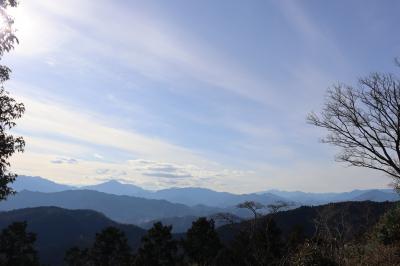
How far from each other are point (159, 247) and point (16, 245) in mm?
18274

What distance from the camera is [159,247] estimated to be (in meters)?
58.3

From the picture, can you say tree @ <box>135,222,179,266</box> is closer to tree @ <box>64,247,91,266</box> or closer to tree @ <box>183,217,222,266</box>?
tree @ <box>183,217,222,266</box>

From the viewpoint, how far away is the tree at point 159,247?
57.8 m

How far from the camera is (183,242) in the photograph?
60094 mm

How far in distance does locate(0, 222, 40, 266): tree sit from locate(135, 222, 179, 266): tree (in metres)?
14.1

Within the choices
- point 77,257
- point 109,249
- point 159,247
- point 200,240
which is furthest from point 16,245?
point 200,240

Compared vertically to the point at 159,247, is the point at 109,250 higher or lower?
lower

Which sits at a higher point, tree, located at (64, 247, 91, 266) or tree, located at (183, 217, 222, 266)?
tree, located at (183, 217, 222, 266)

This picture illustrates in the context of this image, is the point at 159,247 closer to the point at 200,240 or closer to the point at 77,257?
the point at 200,240

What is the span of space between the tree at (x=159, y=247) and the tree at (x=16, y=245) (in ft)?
46.3

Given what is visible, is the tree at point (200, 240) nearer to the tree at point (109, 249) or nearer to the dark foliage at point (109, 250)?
the dark foliage at point (109, 250)

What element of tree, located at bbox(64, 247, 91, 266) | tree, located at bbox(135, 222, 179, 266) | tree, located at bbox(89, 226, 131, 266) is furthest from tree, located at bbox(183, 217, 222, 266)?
tree, located at bbox(64, 247, 91, 266)

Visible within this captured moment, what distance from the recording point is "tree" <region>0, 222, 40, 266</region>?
50375mm

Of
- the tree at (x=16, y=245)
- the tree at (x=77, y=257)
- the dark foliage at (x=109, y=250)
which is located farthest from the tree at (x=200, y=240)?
the tree at (x=16, y=245)
